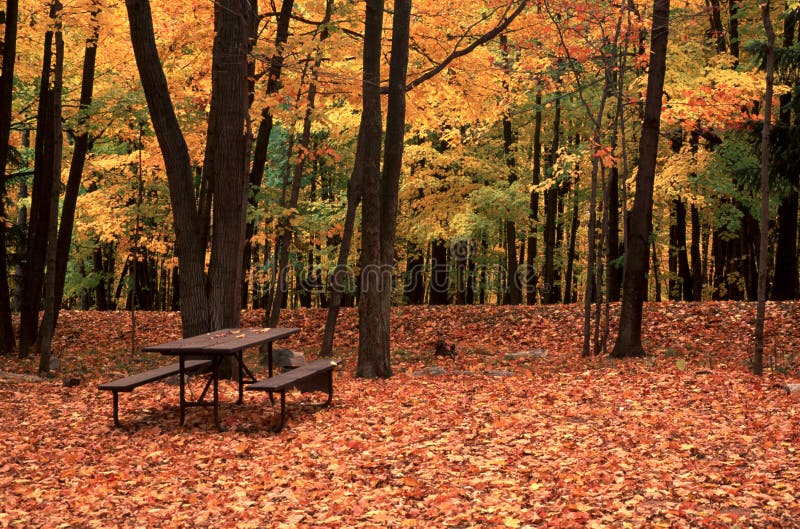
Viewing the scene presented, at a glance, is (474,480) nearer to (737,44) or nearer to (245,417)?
(245,417)

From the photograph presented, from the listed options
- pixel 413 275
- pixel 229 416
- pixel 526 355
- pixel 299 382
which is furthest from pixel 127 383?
pixel 413 275

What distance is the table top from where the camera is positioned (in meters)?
7.06

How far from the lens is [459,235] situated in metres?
20.5

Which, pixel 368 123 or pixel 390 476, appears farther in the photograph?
pixel 368 123

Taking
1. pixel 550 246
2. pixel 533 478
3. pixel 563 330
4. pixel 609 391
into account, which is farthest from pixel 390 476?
pixel 550 246

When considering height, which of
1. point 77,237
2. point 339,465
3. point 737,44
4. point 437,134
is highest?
point 737,44

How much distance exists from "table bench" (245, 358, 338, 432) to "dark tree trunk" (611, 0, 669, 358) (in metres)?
5.92

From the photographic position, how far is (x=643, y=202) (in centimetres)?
1232

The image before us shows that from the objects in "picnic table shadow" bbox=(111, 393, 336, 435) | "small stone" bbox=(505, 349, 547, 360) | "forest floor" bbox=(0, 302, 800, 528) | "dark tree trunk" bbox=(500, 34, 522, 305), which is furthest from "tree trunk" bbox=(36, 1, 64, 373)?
"dark tree trunk" bbox=(500, 34, 522, 305)

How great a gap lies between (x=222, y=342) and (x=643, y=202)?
769 cm

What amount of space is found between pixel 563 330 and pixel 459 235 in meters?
4.96

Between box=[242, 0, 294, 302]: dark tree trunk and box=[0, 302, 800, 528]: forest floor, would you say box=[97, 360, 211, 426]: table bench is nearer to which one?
box=[0, 302, 800, 528]: forest floor

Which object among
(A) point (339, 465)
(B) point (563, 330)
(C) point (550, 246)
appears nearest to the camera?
(A) point (339, 465)

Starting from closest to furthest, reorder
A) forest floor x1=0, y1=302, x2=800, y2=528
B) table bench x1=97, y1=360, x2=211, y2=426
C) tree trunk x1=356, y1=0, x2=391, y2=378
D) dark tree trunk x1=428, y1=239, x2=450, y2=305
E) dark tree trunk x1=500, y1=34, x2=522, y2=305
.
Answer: forest floor x1=0, y1=302, x2=800, y2=528 → table bench x1=97, y1=360, x2=211, y2=426 → tree trunk x1=356, y1=0, x2=391, y2=378 → dark tree trunk x1=500, y1=34, x2=522, y2=305 → dark tree trunk x1=428, y1=239, x2=450, y2=305
